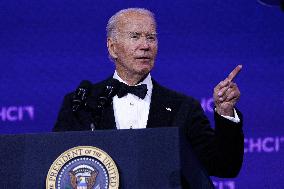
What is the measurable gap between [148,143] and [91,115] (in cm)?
35

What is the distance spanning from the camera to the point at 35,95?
130 inches

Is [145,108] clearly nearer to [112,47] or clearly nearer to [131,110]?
[131,110]

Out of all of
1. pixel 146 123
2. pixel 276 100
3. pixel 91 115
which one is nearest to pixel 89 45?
pixel 276 100

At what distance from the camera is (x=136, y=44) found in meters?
2.38

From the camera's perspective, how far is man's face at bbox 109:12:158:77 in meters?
2.35

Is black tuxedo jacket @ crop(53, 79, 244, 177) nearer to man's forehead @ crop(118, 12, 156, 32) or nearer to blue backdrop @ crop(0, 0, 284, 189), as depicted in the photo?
man's forehead @ crop(118, 12, 156, 32)

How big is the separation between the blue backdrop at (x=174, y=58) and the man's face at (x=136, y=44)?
0.83 meters

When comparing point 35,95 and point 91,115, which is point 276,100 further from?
point 91,115

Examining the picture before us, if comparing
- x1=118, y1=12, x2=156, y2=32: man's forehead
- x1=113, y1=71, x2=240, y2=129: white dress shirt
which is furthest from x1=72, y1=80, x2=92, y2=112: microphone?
x1=118, y1=12, x2=156, y2=32: man's forehead

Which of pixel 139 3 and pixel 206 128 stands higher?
pixel 139 3

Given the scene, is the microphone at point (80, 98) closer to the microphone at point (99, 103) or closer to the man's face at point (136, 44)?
the microphone at point (99, 103)

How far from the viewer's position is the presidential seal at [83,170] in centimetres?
164

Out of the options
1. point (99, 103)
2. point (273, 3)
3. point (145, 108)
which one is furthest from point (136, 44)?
point (273, 3)

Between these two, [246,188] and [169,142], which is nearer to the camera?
[169,142]
